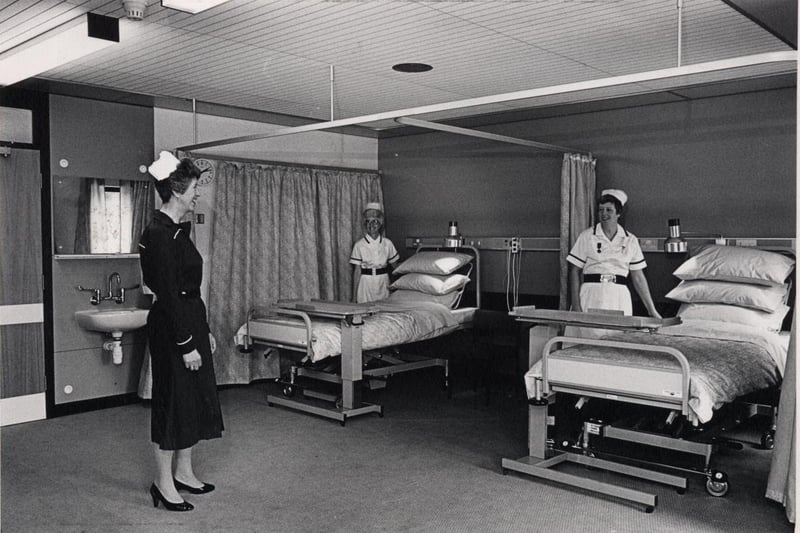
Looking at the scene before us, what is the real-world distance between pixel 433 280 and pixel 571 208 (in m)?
1.42

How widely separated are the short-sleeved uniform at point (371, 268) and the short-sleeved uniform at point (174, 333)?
354 cm

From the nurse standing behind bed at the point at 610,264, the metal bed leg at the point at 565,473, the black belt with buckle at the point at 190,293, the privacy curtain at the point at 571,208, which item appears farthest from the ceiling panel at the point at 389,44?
the metal bed leg at the point at 565,473

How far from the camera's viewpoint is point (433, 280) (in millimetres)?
6613

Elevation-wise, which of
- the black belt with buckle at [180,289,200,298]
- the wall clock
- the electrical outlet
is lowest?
the black belt with buckle at [180,289,200,298]

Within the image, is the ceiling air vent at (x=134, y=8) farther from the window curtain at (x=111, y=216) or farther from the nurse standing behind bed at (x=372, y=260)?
the nurse standing behind bed at (x=372, y=260)

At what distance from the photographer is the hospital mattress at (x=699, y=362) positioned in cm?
358

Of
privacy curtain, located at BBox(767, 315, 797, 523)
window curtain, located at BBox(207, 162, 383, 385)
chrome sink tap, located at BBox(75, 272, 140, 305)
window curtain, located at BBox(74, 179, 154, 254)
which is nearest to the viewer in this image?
privacy curtain, located at BBox(767, 315, 797, 523)

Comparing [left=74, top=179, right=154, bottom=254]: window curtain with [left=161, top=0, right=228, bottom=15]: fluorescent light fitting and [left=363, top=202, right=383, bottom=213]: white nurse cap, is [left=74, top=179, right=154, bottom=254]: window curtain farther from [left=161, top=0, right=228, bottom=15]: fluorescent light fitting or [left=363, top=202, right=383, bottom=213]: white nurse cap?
[left=161, top=0, right=228, bottom=15]: fluorescent light fitting

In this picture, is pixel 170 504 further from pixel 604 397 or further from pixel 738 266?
pixel 738 266

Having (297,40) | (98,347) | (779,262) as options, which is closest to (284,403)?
(98,347)

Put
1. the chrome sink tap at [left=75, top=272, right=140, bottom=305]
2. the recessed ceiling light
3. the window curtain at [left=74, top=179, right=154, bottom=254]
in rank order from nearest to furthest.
Answer: the recessed ceiling light < the window curtain at [left=74, top=179, right=154, bottom=254] < the chrome sink tap at [left=75, top=272, right=140, bottom=305]

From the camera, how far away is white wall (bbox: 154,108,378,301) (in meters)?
6.26

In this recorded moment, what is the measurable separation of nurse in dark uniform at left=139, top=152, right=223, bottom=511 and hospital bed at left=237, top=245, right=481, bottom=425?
167cm

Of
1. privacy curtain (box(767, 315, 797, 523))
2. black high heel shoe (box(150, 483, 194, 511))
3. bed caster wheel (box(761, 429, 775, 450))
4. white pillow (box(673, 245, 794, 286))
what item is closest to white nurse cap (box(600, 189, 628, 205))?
white pillow (box(673, 245, 794, 286))
